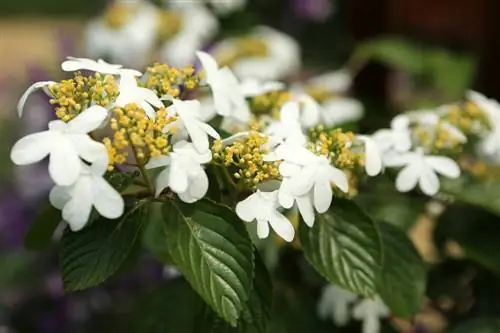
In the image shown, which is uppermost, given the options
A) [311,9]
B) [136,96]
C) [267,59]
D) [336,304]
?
[136,96]

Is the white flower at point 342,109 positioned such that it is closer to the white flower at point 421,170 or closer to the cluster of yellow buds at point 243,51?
the cluster of yellow buds at point 243,51

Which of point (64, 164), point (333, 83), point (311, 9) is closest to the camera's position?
point (64, 164)

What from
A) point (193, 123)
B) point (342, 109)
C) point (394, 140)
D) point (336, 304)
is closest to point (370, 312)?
point (336, 304)

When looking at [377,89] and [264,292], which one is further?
[377,89]

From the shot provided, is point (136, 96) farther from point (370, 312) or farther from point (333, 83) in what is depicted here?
point (333, 83)

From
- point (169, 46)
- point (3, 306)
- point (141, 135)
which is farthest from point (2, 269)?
point (141, 135)

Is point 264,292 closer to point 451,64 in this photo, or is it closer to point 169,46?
point 169,46

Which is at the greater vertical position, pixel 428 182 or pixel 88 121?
pixel 88 121

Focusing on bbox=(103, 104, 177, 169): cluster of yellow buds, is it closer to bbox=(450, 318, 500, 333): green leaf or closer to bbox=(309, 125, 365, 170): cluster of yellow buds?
bbox=(309, 125, 365, 170): cluster of yellow buds
